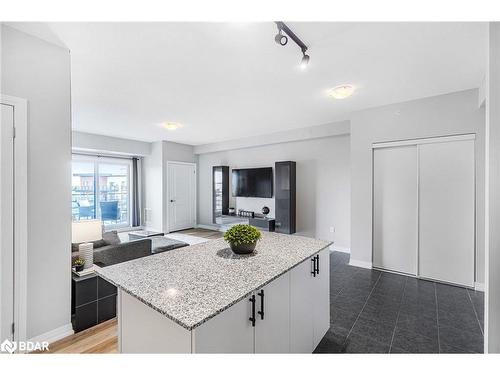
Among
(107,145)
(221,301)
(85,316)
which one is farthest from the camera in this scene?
(107,145)

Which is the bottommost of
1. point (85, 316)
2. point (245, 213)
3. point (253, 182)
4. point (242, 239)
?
point (85, 316)

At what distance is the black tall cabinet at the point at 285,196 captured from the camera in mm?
4949

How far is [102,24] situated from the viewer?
174 cm

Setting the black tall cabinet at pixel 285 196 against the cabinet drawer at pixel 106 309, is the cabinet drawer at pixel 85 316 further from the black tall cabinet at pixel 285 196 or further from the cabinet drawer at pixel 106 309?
the black tall cabinet at pixel 285 196

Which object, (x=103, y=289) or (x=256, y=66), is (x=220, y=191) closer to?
(x=103, y=289)

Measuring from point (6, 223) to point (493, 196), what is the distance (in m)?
3.22

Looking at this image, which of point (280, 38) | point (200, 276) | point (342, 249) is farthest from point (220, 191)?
point (200, 276)

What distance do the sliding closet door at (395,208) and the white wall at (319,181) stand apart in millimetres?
956

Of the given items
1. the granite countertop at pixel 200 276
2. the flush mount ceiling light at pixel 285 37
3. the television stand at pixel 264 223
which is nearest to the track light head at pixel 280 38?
the flush mount ceiling light at pixel 285 37

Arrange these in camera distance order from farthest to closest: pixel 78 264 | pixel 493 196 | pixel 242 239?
pixel 78 264 < pixel 242 239 < pixel 493 196

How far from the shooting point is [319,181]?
4.91 metres

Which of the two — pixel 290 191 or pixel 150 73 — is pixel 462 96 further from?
pixel 150 73
